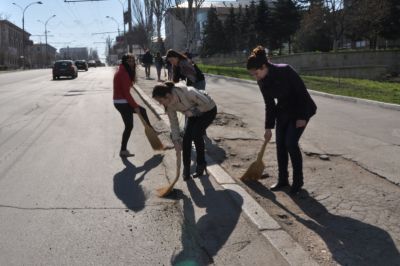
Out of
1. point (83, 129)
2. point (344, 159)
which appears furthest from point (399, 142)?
point (83, 129)

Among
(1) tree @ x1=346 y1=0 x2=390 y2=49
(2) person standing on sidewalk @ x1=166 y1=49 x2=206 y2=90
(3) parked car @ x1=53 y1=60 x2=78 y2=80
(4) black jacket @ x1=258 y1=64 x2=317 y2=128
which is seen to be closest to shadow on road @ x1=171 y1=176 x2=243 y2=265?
(4) black jacket @ x1=258 y1=64 x2=317 y2=128

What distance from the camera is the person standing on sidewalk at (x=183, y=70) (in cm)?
764

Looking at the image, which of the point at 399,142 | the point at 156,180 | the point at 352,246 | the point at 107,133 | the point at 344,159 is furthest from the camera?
the point at 107,133

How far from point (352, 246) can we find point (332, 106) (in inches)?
417

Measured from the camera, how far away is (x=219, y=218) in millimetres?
5094

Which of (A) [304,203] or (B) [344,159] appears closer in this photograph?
(A) [304,203]

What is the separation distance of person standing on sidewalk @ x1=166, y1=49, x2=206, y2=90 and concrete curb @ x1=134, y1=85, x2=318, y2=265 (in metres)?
1.87

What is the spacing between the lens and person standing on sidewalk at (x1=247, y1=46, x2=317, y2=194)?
5469 mm

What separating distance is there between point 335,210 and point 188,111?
1958 millimetres

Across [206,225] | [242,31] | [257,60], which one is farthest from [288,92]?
[242,31]

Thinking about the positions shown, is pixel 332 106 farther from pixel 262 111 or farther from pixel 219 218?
pixel 219 218

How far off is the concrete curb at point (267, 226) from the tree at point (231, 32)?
64571mm

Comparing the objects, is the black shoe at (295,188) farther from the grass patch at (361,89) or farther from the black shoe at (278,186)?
the grass patch at (361,89)

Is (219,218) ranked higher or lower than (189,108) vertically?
lower
